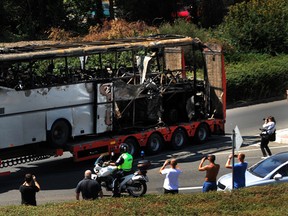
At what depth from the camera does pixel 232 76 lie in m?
34.4

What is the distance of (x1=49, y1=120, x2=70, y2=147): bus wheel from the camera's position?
21.2 meters

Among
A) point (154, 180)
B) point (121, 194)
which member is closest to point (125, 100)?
A: point (154, 180)

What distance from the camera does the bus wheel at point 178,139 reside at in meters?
24.3

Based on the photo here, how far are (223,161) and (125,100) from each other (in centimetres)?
374

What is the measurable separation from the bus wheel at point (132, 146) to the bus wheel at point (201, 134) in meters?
2.94

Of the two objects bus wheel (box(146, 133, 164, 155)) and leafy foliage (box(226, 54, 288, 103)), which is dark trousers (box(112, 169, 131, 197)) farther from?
leafy foliage (box(226, 54, 288, 103))

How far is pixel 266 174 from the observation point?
17.0 m

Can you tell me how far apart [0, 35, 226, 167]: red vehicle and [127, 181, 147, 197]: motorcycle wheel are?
4183 millimetres

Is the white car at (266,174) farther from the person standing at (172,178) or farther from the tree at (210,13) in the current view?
the tree at (210,13)

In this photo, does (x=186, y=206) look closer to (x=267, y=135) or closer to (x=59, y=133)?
(x=59, y=133)

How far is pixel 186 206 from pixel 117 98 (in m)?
11.0

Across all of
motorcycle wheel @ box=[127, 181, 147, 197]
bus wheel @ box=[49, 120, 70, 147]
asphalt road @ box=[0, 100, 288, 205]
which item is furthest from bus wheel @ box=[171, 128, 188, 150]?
motorcycle wheel @ box=[127, 181, 147, 197]

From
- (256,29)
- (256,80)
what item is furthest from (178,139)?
(256,29)

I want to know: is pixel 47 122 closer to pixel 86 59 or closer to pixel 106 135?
pixel 106 135
